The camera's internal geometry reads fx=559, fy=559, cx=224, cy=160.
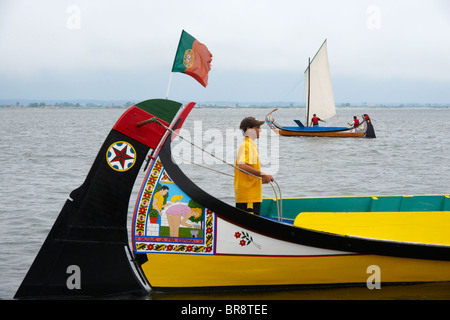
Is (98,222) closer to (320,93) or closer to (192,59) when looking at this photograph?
(192,59)

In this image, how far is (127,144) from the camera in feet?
19.8

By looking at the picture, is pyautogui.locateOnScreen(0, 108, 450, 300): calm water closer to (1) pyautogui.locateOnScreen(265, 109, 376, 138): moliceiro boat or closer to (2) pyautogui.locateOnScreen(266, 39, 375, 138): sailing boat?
(1) pyautogui.locateOnScreen(265, 109, 376, 138): moliceiro boat

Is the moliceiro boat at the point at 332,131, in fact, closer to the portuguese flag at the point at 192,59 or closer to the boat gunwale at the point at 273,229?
the portuguese flag at the point at 192,59

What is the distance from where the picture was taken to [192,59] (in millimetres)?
6598

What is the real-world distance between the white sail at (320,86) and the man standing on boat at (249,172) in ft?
110

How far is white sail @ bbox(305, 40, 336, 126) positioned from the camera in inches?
1554

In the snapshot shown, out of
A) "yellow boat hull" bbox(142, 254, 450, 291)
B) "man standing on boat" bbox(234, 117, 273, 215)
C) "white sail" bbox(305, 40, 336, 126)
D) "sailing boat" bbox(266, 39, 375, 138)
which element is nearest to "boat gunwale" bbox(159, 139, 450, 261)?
"yellow boat hull" bbox(142, 254, 450, 291)

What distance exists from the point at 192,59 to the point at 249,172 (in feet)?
4.89

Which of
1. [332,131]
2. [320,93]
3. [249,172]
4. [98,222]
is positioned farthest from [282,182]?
[320,93]

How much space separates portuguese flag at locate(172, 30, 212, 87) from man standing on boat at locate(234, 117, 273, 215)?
786 millimetres
